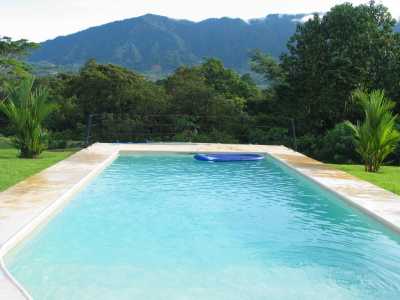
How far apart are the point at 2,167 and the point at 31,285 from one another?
20.9ft

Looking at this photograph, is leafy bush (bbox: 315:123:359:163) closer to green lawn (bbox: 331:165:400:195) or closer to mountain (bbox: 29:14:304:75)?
green lawn (bbox: 331:165:400:195)

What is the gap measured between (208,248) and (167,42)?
4114 inches

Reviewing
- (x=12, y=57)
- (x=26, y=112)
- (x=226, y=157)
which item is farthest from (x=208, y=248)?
(x=12, y=57)

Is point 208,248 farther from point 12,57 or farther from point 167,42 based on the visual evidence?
point 167,42

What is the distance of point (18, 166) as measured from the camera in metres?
10.5

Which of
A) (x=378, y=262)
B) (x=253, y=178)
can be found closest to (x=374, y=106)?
(x=253, y=178)

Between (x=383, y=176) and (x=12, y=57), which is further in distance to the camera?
(x=12, y=57)

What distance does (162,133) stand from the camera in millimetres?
18500

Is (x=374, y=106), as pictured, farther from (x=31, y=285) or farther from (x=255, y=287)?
(x=31, y=285)

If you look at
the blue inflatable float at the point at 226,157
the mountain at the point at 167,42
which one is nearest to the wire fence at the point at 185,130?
the blue inflatable float at the point at 226,157

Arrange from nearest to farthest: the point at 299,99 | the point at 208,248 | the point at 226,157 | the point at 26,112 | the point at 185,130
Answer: the point at 208,248, the point at 26,112, the point at 226,157, the point at 185,130, the point at 299,99

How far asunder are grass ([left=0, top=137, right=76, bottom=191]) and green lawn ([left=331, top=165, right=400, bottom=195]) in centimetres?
586

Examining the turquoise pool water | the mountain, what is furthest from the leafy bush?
the mountain

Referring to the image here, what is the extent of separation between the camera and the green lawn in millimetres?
8772
